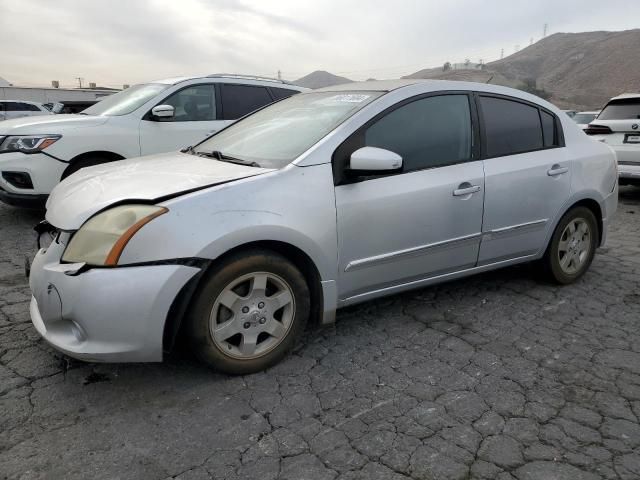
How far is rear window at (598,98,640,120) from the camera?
7.83 metres

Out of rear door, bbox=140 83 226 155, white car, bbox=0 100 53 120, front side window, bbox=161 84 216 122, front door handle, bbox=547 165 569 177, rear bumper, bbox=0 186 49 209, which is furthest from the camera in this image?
white car, bbox=0 100 53 120

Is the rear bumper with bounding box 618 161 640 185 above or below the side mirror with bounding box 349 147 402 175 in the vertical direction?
below

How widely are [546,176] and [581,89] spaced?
68.9 m

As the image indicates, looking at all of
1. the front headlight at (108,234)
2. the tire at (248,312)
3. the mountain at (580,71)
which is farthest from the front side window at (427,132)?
the mountain at (580,71)

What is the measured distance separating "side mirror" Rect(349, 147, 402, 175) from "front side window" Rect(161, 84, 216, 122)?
408cm

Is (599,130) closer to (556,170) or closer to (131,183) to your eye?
(556,170)

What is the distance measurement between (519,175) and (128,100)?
16.1 ft

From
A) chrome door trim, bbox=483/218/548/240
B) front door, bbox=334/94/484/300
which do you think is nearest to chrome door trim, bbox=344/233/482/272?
front door, bbox=334/94/484/300

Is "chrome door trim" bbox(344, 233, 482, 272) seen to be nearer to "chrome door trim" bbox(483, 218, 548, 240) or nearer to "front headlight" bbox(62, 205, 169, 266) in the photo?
"chrome door trim" bbox(483, 218, 548, 240)

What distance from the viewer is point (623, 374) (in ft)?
9.37

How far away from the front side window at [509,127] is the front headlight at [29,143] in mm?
4485

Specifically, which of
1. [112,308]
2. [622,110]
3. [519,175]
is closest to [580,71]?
[622,110]

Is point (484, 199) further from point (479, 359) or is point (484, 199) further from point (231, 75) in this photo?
point (231, 75)

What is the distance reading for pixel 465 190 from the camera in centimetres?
335
